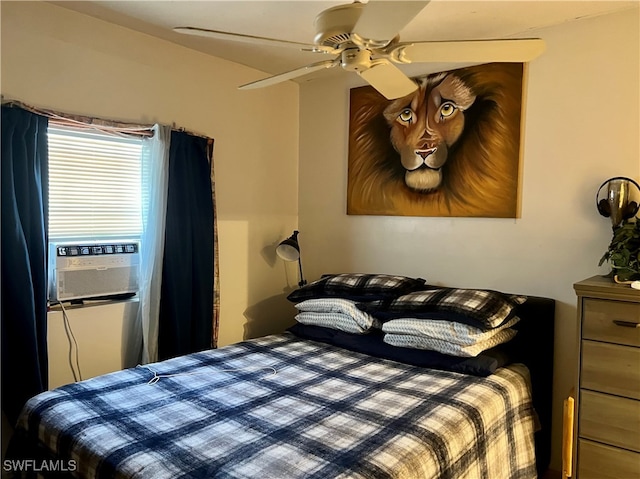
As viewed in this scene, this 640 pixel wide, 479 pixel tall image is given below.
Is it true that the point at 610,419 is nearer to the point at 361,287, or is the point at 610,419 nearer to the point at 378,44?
the point at 361,287

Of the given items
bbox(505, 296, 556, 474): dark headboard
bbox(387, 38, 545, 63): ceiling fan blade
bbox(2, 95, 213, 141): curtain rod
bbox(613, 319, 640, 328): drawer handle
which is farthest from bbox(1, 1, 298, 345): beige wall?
bbox(613, 319, 640, 328): drawer handle

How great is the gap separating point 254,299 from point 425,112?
1.77 meters

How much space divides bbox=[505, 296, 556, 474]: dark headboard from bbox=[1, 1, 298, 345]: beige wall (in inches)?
71.4

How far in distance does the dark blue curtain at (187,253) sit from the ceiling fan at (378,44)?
128cm

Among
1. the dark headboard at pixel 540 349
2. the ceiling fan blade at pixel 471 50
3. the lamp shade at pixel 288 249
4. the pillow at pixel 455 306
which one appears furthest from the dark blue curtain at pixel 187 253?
the dark headboard at pixel 540 349

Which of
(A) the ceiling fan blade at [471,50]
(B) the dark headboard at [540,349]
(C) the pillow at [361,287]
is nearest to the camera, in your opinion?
(A) the ceiling fan blade at [471,50]

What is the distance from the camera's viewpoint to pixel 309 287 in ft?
9.98

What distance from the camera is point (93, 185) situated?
2545 mm

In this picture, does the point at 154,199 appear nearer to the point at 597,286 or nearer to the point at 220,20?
the point at 220,20

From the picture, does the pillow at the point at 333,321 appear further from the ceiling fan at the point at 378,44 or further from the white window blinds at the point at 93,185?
the ceiling fan at the point at 378,44

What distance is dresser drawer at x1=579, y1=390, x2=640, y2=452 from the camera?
73.7 inches

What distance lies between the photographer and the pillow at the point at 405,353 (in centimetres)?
216

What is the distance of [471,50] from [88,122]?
1932mm

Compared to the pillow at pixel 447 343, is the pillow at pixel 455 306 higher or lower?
higher
